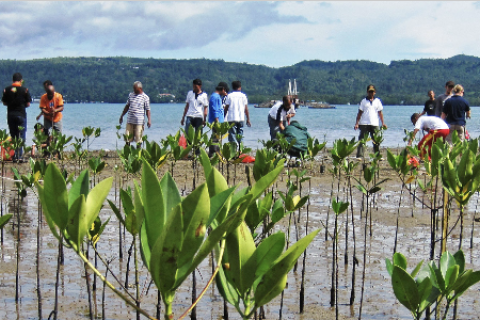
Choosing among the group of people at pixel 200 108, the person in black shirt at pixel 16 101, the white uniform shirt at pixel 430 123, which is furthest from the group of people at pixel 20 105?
the white uniform shirt at pixel 430 123

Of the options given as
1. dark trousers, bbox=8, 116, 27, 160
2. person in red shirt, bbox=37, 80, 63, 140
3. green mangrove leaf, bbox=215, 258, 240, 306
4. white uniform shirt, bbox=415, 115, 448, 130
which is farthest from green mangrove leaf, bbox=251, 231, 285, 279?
person in red shirt, bbox=37, 80, 63, 140

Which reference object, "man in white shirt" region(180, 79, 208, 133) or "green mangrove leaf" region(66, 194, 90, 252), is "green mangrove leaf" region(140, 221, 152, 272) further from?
"man in white shirt" region(180, 79, 208, 133)

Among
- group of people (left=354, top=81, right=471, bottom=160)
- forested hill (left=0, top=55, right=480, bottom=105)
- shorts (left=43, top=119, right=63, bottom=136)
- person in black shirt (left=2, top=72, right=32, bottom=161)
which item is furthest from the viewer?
forested hill (left=0, top=55, right=480, bottom=105)

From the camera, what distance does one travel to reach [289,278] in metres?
4.94

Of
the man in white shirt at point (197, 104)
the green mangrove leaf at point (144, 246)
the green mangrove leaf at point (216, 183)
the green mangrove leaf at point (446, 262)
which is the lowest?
the green mangrove leaf at point (446, 262)

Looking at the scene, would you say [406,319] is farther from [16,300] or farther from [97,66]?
[97,66]

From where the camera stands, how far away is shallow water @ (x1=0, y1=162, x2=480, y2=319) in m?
4.18

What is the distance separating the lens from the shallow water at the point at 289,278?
4184 mm

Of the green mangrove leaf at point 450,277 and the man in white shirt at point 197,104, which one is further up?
the man in white shirt at point 197,104

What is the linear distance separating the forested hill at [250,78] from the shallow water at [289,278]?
8670 centimetres

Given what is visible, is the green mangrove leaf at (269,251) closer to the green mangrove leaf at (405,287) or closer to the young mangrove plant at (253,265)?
the young mangrove plant at (253,265)

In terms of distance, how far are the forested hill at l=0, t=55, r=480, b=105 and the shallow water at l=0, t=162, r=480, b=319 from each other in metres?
86.7

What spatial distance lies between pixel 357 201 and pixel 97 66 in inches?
4168

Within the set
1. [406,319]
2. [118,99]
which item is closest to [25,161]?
[406,319]
